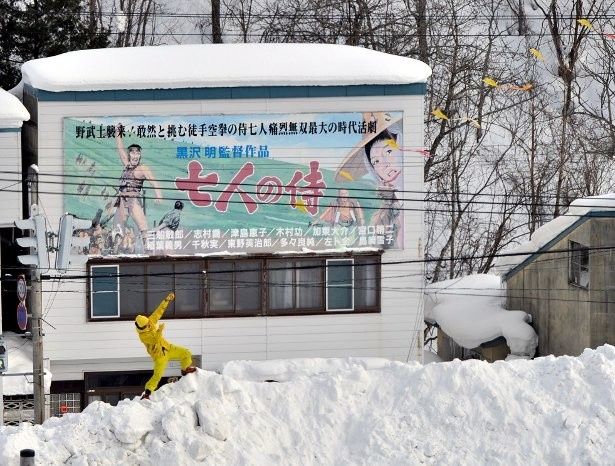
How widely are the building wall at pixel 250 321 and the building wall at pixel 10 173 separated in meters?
0.51

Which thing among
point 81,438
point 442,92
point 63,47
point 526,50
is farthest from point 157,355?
point 526,50

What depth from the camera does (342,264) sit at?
23.1 m

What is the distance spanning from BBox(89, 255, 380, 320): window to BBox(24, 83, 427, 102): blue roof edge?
10.2 feet

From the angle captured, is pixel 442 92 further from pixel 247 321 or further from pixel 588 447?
pixel 588 447

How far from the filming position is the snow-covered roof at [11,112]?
2155 centimetres

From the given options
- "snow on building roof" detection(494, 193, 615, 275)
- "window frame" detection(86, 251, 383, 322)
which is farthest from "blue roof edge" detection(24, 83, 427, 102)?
"snow on building roof" detection(494, 193, 615, 275)

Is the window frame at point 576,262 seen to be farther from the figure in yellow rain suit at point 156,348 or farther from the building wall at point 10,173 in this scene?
the building wall at point 10,173

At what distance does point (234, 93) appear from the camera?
73.6 ft

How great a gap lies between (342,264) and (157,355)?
630 cm

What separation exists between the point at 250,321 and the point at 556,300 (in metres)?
6.11

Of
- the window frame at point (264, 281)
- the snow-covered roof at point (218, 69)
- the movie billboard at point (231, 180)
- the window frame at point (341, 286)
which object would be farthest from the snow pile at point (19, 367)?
the window frame at point (341, 286)

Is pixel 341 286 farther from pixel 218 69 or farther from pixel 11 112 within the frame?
pixel 11 112

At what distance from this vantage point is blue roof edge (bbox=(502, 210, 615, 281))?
21.9 meters

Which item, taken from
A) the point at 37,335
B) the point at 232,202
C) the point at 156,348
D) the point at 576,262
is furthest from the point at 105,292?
the point at 576,262
